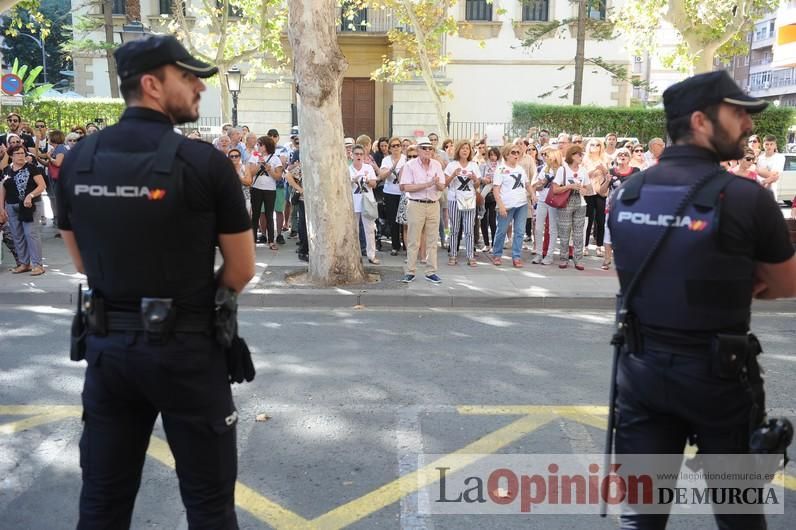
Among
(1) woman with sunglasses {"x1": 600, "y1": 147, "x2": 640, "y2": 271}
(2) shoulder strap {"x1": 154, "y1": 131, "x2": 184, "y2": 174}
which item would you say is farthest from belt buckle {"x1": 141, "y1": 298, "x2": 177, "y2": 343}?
(1) woman with sunglasses {"x1": 600, "y1": 147, "x2": 640, "y2": 271}

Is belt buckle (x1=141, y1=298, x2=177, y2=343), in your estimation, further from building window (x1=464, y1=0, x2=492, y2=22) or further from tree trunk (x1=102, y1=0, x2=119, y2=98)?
building window (x1=464, y1=0, x2=492, y2=22)

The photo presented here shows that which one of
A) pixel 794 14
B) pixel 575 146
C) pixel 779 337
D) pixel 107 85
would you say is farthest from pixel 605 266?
pixel 107 85

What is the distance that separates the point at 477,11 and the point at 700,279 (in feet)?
100

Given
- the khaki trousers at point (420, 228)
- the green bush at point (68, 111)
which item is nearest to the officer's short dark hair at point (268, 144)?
the khaki trousers at point (420, 228)

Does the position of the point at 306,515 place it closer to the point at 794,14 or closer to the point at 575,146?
the point at 575,146

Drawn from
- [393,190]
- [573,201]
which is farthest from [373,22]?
[573,201]

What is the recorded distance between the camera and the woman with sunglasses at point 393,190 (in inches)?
472

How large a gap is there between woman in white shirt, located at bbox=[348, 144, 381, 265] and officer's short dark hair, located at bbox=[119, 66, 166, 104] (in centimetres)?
867

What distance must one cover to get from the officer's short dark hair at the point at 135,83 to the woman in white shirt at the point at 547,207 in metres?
8.94

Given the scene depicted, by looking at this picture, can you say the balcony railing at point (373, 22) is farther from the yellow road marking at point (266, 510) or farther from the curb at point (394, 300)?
the yellow road marking at point (266, 510)

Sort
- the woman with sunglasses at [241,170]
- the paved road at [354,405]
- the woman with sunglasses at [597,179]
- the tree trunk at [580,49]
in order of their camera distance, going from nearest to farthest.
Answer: the paved road at [354,405]
the woman with sunglasses at [597,179]
the woman with sunglasses at [241,170]
the tree trunk at [580,49]

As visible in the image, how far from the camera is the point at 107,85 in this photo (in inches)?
1270

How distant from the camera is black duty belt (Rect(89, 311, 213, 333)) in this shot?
254 centimetres

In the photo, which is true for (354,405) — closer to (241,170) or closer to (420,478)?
(420,478)
